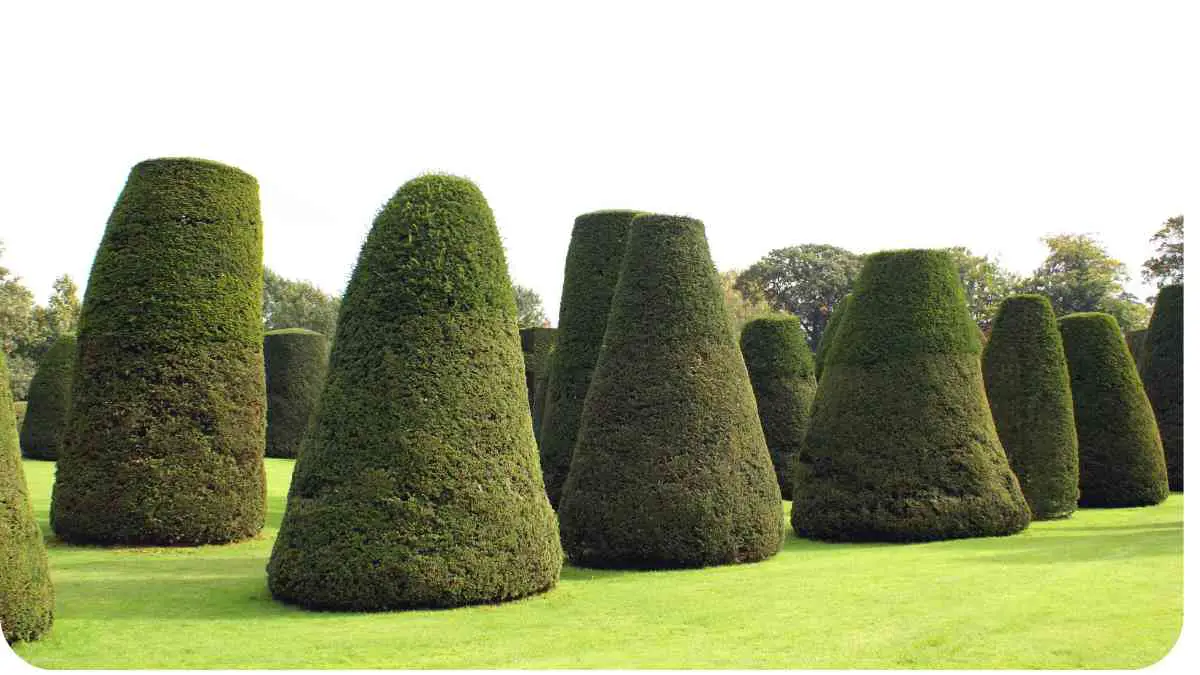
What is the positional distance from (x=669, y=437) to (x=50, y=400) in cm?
2520

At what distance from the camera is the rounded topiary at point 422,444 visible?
969 cm

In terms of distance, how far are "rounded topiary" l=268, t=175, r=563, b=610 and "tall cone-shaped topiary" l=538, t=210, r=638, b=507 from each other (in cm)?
590

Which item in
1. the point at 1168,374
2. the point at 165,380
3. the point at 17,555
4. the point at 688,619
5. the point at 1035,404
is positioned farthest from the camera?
the point at 1168,374

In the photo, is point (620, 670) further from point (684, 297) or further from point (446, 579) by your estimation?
point (684, 297)

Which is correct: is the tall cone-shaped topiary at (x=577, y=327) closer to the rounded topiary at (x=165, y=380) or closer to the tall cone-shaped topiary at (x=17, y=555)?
the rounded topiary at (x=165, y=380)

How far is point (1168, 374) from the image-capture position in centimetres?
2588

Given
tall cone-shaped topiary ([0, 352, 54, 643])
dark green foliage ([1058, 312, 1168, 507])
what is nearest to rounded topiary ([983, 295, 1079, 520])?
dark green foliage ([1058, 312, 1168, 507])

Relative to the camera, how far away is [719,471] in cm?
1291

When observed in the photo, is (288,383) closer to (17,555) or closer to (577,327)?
(577,327)

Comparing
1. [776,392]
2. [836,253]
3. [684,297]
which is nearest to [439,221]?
[684,297]

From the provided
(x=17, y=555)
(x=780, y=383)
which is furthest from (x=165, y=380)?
(x=780, y=383)

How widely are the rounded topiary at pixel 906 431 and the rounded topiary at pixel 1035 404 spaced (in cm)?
286

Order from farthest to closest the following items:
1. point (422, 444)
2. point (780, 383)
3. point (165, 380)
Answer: point (780, 383) → point (165, 380) → point (422, 444)

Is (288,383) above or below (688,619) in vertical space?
above
